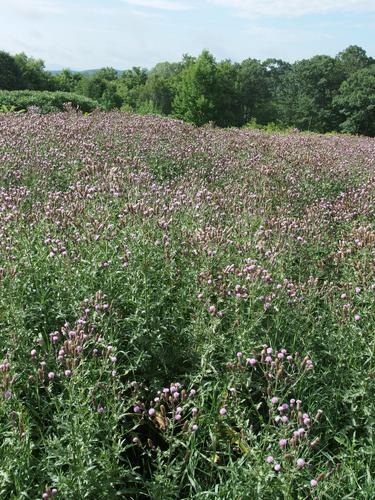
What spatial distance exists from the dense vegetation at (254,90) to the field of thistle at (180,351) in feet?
138

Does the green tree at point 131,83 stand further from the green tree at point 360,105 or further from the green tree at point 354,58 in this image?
the green tree at point 360,105

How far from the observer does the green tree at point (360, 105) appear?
173 ft

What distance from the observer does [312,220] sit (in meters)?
5.18

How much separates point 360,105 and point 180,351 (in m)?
54.9

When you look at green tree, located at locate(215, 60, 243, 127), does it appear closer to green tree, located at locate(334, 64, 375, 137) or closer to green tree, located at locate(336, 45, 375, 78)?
green tree, located at locate(334, 64, 375, 137)

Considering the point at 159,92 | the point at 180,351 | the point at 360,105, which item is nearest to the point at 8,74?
the point at 159,92

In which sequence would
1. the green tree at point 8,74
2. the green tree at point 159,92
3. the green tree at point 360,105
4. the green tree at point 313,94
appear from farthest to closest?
the green tree at point 159,92 < the green tree at point 313,94 < the green tree at point 360,105 < the green tree at point 8,74

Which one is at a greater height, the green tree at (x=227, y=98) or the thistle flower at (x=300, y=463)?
the green tree at (x=227, y=98)

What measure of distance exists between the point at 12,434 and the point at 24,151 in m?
4.98

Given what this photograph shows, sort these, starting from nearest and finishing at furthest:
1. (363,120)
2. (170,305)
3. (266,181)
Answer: (170,305) → (266,181) → (363,120)

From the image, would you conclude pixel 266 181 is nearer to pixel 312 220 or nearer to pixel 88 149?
pixel 312 220

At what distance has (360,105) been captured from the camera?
53.3m

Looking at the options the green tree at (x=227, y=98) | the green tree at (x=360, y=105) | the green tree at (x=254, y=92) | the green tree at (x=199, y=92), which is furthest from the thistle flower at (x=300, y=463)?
the green tree at (x=254, y=92)

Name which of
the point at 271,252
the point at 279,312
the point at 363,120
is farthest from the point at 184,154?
the point at 363,120
